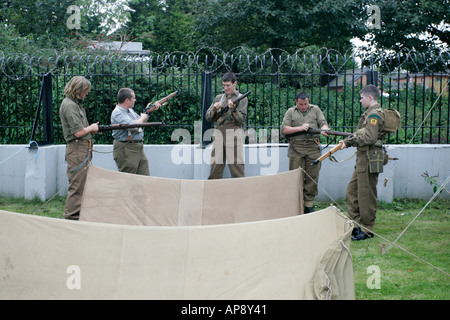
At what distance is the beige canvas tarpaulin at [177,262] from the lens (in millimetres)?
3344

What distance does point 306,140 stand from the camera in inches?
292

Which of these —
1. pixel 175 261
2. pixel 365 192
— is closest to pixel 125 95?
pixel 365 192

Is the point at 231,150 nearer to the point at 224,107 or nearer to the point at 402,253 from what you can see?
the point at 224,107

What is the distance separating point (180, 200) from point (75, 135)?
1768 mm

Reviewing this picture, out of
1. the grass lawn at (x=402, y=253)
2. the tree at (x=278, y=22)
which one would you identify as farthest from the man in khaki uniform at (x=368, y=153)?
the tree at (x=278, y=22)

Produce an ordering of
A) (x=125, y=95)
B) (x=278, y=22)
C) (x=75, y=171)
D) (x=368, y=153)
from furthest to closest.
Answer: (x=278, y=22)
(x=125, y=95)
(x=75, y=171)
(x=368, y=153)

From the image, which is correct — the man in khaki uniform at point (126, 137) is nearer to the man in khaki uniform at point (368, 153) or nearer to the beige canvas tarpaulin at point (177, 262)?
Answer: the man in khaki uniform at point (368, 153)

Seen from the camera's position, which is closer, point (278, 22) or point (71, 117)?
point (71, 117)

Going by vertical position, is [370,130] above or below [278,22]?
below

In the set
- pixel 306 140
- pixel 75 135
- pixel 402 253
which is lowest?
pixel 402 253

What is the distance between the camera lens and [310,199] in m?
7.41

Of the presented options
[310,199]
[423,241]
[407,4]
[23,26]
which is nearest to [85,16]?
[23,26]

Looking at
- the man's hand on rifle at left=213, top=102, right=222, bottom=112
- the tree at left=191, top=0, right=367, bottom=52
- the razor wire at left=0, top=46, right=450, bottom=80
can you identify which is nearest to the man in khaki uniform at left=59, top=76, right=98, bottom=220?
the razor wire at left=0, top=46, right=450, bottom=80

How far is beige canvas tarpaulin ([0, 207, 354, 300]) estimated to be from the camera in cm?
334
